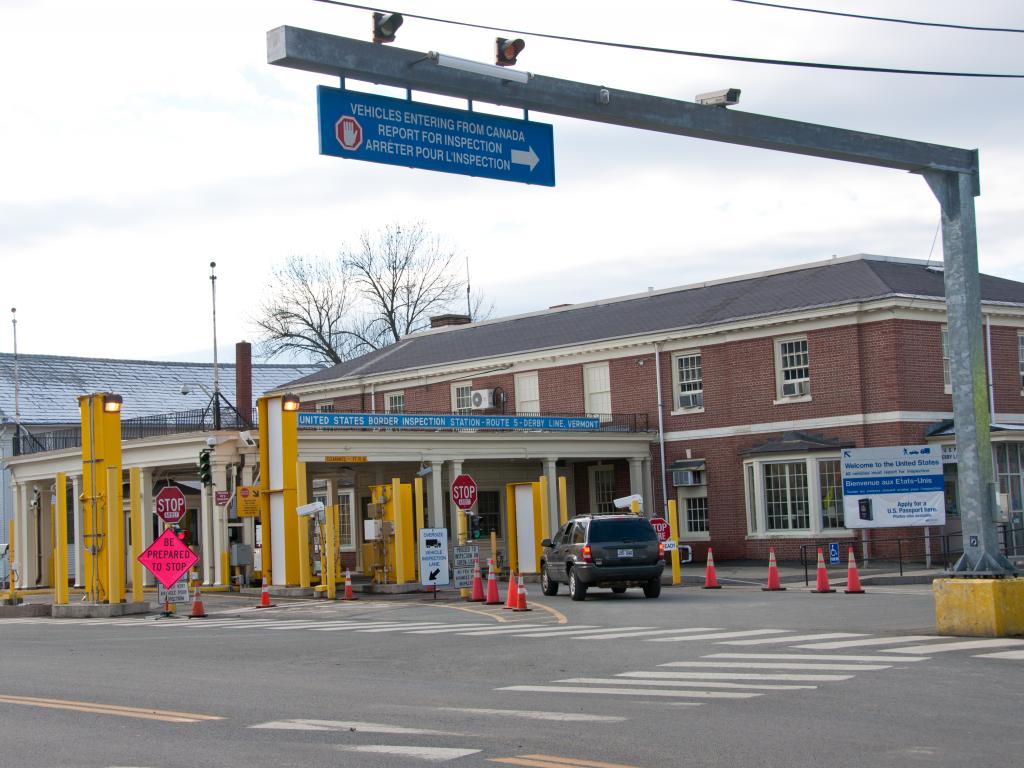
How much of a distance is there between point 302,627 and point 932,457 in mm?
14903

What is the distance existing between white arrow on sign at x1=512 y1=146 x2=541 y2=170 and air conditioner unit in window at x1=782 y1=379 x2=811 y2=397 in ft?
87.9

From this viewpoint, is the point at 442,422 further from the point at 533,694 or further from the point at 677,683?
the point at 533,694

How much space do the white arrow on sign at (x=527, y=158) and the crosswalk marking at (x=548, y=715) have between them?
19.9 feet

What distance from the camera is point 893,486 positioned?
30.5 metres

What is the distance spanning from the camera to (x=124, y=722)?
11211 mm

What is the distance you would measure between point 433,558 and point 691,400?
14.9 metres

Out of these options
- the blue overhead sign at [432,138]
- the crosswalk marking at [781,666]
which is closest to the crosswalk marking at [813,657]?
the crosswalk marking at [781,666]

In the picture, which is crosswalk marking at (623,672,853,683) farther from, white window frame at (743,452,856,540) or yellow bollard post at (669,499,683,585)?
white window frame at (743,452,856,540)

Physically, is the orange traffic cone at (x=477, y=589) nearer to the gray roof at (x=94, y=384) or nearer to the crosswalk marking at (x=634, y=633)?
the crosswalk marking at (x=634, y=633)

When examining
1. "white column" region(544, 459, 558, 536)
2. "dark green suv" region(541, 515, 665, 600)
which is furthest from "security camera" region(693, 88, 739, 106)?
"white column" region(544, 459, 558, 536)

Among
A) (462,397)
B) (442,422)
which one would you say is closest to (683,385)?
(442,422)

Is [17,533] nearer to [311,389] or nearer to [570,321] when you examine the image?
[311,389]

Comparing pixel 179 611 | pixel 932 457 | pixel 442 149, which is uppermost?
pixel 442 149

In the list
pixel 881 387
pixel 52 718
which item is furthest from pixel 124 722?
pixel 881 387
